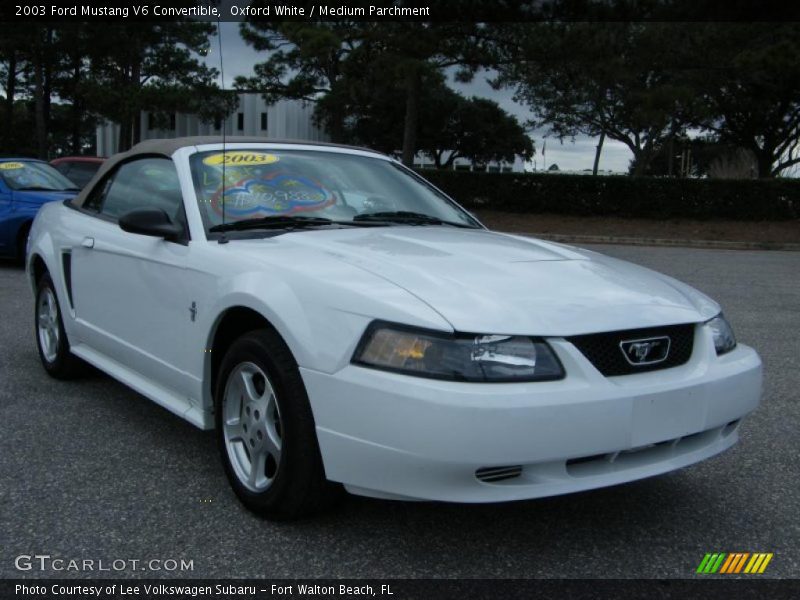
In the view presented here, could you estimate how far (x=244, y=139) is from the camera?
4.16 metres

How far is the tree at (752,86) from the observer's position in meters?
22.7

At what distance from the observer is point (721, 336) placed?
313cm

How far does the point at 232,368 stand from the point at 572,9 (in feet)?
69.1

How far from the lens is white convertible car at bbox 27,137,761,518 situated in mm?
2484

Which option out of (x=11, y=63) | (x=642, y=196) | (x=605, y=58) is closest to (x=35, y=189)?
(x=605, y=58)

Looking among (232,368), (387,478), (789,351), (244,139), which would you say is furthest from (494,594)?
(789,351)

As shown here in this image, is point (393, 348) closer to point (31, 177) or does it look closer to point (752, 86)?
point (31, 177)

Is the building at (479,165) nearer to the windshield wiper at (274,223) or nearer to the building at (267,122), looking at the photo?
the building at (267,122)

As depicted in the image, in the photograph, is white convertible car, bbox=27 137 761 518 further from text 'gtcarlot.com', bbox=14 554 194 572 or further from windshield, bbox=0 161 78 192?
windshield, bbox=0 161 78 192

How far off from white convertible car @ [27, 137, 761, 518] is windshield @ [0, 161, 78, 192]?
7.46 metres

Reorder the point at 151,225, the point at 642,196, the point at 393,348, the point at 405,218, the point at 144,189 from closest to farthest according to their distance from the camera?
the point at 393,348, the point at 151,225, the point at 405,218, the point at 144,189, the point at 642,196

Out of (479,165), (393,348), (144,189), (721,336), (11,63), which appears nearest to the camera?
(393,348)

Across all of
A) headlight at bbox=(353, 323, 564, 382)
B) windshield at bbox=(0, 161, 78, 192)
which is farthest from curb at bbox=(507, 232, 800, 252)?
headlight at bbox=(353, 323, 564, 382)

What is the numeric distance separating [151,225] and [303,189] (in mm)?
720
